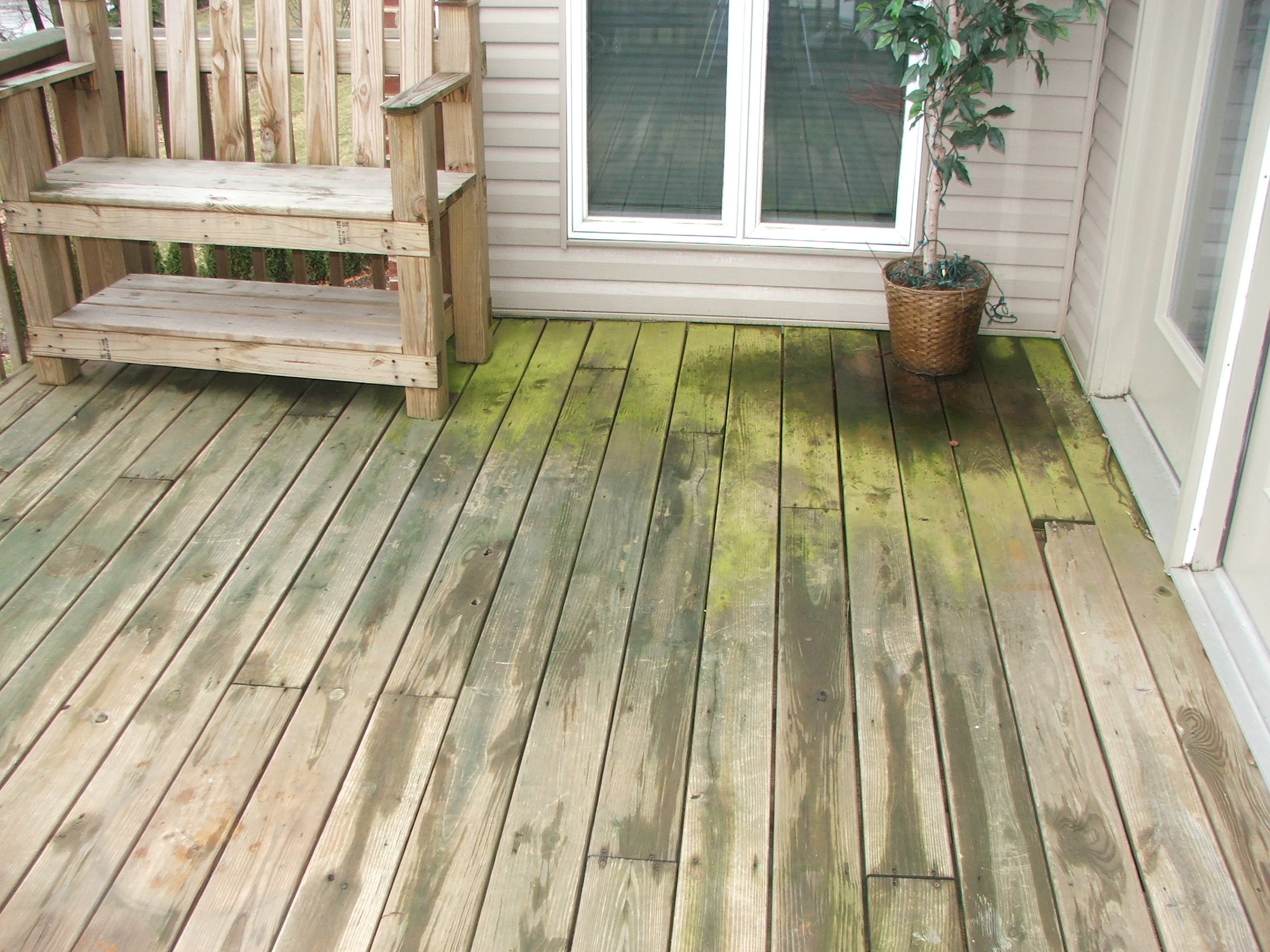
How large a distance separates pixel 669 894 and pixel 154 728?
1103 mm

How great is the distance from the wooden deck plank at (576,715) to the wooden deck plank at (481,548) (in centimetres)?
19

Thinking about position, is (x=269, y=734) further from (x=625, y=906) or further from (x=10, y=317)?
(x=10, y=317)

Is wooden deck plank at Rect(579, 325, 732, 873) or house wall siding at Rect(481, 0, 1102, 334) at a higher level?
house wall siding at Rect(481, 0, 1102, 334)

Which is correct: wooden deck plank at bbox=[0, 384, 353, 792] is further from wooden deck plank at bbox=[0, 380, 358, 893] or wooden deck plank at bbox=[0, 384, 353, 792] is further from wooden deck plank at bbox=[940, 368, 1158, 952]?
wooden deck plank at bbox=[940, 368, 1158, 952]

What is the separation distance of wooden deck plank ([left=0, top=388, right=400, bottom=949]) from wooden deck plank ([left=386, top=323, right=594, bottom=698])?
36cm

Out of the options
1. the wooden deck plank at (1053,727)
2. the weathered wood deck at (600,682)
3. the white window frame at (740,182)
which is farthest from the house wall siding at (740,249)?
the wooden deck plank at (1053,727)

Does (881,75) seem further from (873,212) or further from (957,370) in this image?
(957,370)

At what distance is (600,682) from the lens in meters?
2.51

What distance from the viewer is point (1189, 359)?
10.2 ft

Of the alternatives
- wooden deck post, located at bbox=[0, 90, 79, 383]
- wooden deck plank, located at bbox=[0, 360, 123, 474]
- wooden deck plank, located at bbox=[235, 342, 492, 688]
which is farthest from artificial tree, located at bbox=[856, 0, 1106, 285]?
wooden deck plank, located at bbox=[0, 360, 123, 474]

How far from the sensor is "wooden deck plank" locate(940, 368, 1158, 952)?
199cm

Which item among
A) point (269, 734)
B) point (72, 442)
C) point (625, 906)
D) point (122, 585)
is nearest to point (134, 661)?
point (122, 585)

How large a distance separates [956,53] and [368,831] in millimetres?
2509

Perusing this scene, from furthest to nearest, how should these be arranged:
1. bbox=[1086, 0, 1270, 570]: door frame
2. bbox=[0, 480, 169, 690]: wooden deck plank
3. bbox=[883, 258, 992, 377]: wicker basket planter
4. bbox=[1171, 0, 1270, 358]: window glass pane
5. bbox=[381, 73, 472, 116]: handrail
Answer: bbox=[883, 258, 992, 377]: wicker basket planter
bbox=[381, 73, 472, 116]: handrail
bbox=[1171, 0, 1270, 358]: window glass pane
bbox=[0, 480, 169, 690]: wooden deck plank
bbox=[1086, 0, 1270, 570]: door frame
